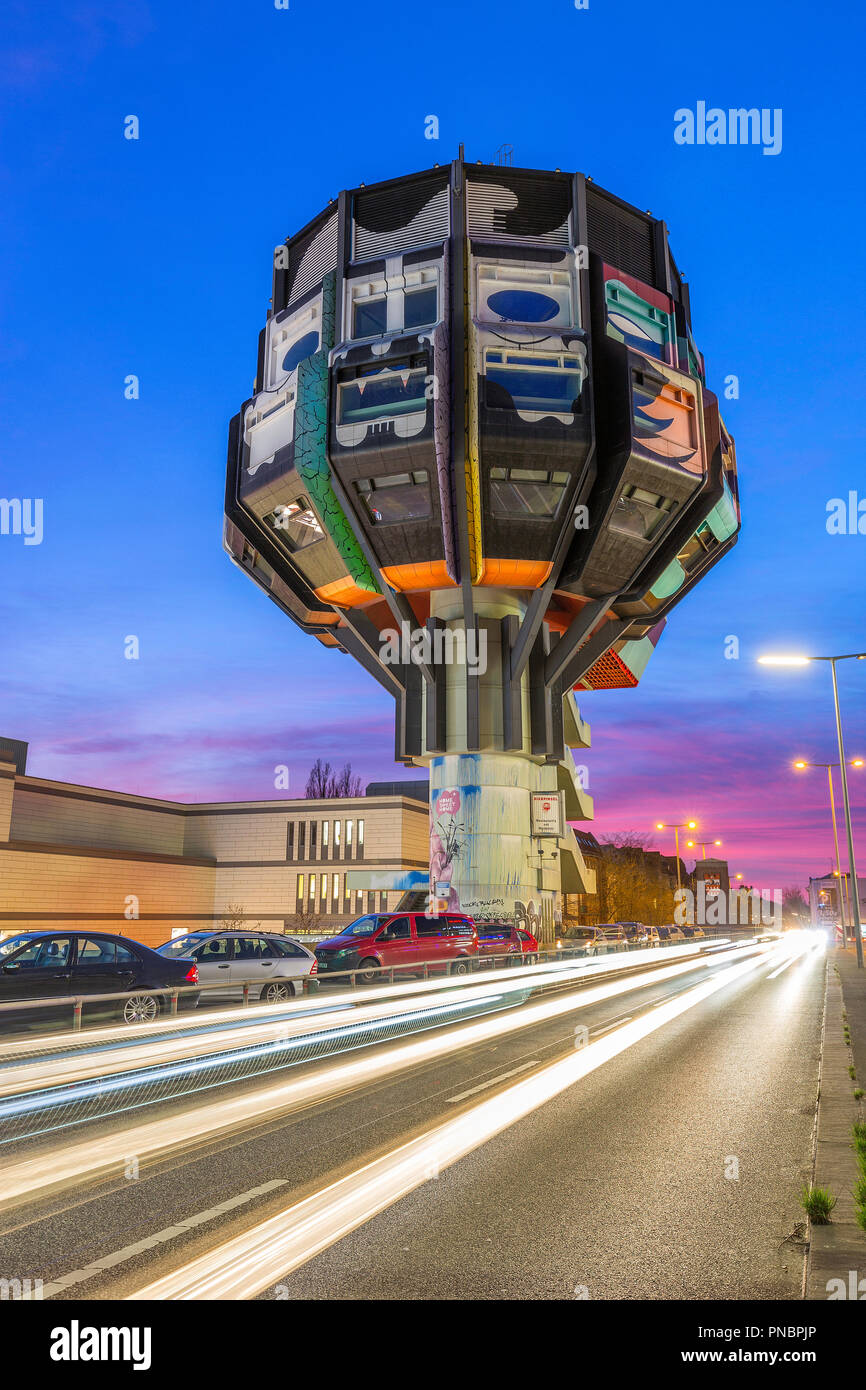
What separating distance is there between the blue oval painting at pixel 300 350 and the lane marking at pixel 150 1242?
127 ft

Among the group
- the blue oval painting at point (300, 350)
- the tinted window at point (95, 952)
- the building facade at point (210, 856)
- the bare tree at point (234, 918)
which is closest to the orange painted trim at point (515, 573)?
the blue oval painting at point (300, 350)

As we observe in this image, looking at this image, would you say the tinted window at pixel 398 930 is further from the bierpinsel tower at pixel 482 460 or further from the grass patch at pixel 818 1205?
the grass patch at pixel 818 1205

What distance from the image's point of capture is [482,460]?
121 feet

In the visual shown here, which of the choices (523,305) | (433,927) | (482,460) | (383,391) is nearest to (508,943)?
(433,927)

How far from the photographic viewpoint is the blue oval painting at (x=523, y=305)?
39.1m

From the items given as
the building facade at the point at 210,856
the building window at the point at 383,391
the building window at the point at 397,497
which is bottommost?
the building facade at the point at 210,856

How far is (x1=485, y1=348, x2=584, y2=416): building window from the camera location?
36812mm

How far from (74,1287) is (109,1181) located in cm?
214

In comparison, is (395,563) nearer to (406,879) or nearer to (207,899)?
(406,879)

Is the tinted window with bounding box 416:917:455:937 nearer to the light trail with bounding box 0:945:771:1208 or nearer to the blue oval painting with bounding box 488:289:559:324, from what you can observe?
the light trail with bounding box 0:945:771:1208

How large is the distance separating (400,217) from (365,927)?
103 feet

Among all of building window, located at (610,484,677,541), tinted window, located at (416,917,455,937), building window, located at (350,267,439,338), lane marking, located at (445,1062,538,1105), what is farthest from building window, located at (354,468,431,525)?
lane marking, located at (445,1062,538,1105)

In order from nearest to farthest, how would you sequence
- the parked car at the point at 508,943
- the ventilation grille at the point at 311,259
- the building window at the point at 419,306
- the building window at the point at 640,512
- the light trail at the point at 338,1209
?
the light trail at the point at 338,1209
the parked car at the point at 508,943
the building window at the point at 419,306
the building window at the point at 640,512
the ventilation grille at the point at 311,259

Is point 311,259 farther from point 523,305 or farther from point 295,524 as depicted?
point 295,524
